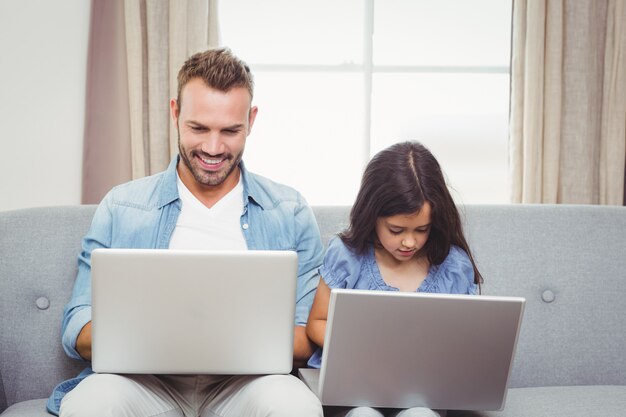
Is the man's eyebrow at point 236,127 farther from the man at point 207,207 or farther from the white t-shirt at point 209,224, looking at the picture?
the white t-shirt at point 209,224

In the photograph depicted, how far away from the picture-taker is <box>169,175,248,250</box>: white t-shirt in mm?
1677

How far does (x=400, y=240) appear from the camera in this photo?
5.22 feet

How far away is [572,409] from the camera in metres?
1.57

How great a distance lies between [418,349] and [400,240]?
37 cm

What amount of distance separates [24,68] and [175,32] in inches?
21.6

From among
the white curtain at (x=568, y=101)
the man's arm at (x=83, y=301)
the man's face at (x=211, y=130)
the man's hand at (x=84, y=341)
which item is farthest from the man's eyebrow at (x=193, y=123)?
the white curtain at (x=568, y=101)

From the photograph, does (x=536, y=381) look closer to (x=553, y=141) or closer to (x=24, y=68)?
(x=553, y=141)

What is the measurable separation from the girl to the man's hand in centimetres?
45

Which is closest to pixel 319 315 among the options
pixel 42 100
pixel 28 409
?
pixel 28 409

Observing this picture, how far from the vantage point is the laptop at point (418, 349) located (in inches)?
48.6

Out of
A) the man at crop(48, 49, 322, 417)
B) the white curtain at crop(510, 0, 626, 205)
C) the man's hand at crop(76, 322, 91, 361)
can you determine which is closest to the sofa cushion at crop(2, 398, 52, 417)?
the man at crop(48, 49, 322, 417)

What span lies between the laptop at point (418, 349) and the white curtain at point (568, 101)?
4.98 feet

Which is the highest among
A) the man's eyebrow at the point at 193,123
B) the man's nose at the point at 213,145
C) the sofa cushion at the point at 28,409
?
the man's eyebrow at the point at 193,123

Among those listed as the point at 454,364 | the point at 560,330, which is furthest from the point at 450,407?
the point at 560,330
